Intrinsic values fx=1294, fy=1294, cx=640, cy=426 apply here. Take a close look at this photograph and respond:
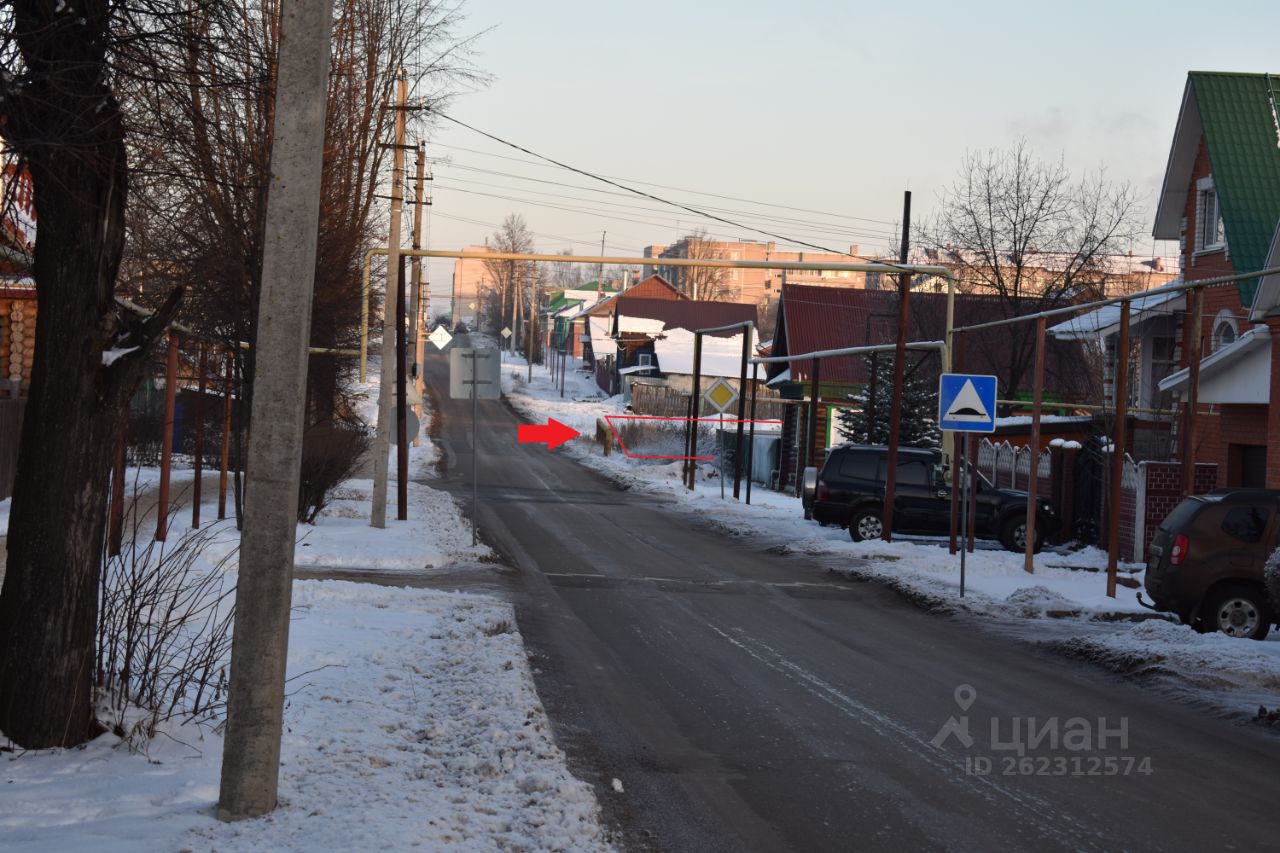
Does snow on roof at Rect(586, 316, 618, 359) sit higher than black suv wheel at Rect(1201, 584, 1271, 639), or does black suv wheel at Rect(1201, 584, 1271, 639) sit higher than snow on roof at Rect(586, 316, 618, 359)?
snow on roof at Rect(586, 316, 618, 359)

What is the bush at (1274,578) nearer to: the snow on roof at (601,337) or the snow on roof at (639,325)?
the snow on roof at (639,325)

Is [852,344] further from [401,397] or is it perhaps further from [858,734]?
[858,734]

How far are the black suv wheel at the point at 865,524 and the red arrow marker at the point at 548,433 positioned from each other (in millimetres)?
33088

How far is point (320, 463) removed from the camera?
72.4 ft

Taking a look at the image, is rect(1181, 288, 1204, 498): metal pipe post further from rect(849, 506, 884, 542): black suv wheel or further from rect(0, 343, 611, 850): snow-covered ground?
rect(0, 343, 611, 850): snow-covered ground

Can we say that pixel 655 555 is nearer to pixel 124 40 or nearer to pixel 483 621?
pixel 483 621

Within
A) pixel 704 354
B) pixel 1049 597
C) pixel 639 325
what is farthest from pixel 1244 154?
pixel 639 325

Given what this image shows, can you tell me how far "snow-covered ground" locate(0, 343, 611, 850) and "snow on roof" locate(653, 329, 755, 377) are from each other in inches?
2426

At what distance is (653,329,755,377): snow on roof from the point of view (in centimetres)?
7325

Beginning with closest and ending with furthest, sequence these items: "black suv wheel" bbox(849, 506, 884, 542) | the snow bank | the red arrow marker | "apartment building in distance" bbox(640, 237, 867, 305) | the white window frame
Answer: the snow bank
"black suv wheel" bbox(849, 506, 884, 542)
the white window frame
the red arrow marker
"apartment building in distance" bbox(640, 237, 867, 305)

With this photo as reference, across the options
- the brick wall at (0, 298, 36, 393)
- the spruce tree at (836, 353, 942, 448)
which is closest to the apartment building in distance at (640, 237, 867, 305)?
the spruce tree at (836, 353, 942, 448)

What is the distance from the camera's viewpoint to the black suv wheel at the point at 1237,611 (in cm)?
1388

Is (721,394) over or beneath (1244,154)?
beneath

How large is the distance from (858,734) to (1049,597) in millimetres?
8209
